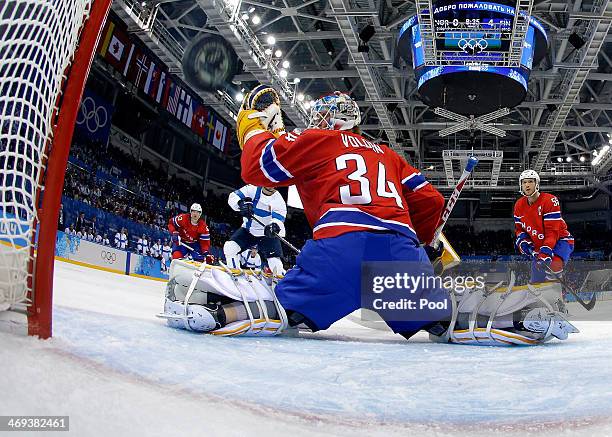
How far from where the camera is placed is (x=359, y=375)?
116 cm

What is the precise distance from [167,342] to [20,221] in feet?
1.53

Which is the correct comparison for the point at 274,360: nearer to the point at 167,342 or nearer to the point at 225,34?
the point at 167,342

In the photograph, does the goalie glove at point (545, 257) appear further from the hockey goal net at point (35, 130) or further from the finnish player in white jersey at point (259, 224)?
the hockey goal net at point (35, 130)

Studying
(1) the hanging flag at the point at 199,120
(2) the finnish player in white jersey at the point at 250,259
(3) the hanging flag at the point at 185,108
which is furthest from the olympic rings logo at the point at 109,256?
(1) the hanging flag at the point at 199,120

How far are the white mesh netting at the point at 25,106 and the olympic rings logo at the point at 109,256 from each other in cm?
818

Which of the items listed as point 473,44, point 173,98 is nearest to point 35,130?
point 473,44

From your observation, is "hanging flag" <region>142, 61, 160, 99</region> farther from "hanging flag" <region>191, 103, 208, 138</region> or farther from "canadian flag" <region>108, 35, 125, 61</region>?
"hanging flag" <region>191, 103, 208, 138</region>

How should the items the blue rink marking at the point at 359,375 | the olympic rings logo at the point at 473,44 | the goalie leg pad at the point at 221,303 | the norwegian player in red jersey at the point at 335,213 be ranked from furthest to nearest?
the olympic rings logo at the point at 473,44 < the norwegian player in red jersey at the point at 335,213 < the goalie leg pad at the point at 221,303 < the blue rink marking at the point at 359,375

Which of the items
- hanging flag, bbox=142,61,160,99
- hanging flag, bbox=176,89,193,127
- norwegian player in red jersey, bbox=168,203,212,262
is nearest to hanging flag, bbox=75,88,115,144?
hanging flag, bbox=142,61,160,99

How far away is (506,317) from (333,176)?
78 centimetres

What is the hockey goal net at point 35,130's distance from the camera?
0.98 m

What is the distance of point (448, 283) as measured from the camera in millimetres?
1975

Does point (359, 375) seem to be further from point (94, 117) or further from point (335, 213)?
point (94, 117)

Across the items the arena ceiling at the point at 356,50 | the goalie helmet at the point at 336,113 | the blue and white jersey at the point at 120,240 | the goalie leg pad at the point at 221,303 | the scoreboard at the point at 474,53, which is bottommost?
the goalie leg pad at the point at 221,303
